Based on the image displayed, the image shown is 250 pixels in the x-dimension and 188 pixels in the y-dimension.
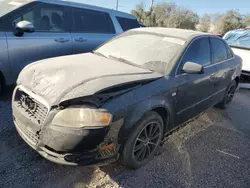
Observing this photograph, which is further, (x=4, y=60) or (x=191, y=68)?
(x=4, y=60)

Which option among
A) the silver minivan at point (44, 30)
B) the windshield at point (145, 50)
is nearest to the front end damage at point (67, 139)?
the windshield at point (145, 50)

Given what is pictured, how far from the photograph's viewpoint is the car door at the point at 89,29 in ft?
16.0

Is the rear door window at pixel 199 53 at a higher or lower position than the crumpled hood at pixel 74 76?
higher

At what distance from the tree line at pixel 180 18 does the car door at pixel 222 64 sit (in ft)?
92.6

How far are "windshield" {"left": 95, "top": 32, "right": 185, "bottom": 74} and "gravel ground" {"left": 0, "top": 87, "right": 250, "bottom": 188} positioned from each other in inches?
48.6

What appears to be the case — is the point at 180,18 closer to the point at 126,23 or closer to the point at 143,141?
the point at 126,23

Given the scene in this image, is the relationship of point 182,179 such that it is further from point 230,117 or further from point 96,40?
point 96,40

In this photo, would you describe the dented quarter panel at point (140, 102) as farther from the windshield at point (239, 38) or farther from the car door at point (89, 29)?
the windshield at point (239, 38)

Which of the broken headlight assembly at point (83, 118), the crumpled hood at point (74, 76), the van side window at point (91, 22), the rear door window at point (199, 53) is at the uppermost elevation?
the van side window at point (91, 22)

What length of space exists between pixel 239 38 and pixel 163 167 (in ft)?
22.1

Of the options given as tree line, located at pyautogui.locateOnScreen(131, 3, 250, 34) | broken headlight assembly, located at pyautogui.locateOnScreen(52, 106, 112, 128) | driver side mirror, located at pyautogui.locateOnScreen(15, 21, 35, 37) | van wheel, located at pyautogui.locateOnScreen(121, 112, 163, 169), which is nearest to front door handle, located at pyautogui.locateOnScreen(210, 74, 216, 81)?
van wheel, located at pyautogui.locateOnScreen(121, 112, 163, 169)

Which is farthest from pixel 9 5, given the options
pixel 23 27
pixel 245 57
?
pixel 245 57

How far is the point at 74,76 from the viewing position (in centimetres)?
253

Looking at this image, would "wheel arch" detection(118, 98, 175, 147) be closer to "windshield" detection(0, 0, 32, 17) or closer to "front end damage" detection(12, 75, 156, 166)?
"front end damage" detection(12, 75, 156, 166)
